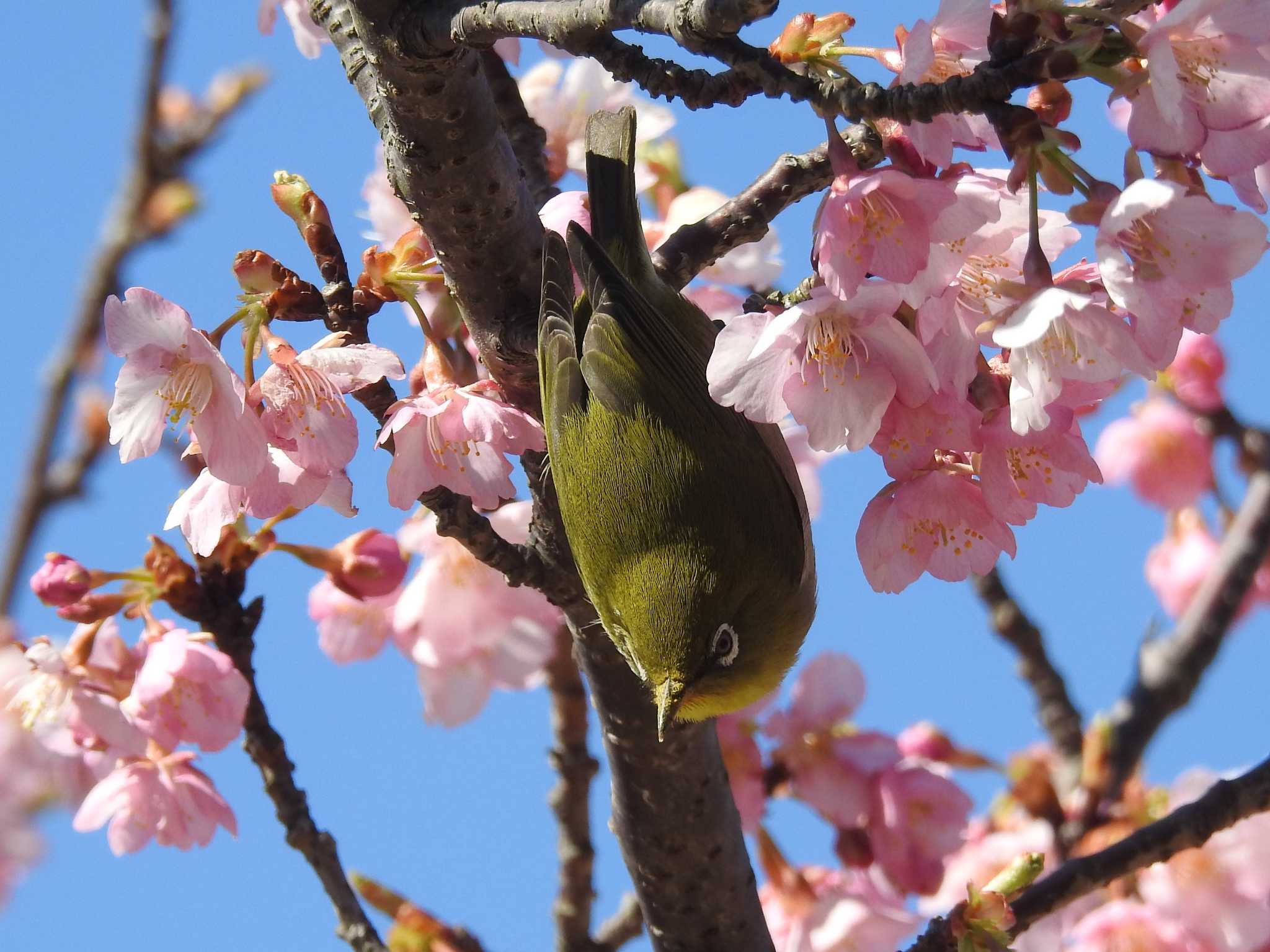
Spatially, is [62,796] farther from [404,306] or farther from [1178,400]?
[1178,400]

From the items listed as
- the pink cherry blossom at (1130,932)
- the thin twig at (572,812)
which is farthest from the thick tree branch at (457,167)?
the pink cherry blossom at (1130,932)

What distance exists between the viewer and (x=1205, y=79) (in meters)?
A: 1.90

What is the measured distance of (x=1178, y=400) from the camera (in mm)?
5254

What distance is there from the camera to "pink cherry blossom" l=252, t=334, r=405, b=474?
2.27m

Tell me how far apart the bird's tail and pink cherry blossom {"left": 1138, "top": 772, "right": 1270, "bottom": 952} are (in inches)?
81.7

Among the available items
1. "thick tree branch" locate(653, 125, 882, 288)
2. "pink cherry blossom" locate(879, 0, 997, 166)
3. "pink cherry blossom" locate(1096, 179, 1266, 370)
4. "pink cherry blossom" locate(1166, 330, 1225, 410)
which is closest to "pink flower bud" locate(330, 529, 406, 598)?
"thick tree branch" locate(653, 125, 882, 288)

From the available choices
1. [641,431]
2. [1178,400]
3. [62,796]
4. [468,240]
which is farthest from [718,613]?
[1178,400]

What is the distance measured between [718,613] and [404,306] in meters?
1.00

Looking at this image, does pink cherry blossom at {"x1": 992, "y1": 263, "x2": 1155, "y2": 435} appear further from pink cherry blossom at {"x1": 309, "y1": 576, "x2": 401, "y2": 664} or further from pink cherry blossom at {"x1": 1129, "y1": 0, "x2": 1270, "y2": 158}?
pink cherry blossom at {"x1": 309, "y1": 576, "x2": 401, "y2": 664}

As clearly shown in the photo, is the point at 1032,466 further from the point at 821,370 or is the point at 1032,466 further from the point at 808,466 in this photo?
the point at 808,466

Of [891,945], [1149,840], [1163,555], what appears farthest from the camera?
[1163,555]

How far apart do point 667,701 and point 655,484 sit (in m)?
0.51

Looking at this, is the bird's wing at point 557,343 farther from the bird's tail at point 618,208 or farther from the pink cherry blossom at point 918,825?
the pink cherry blossom at point 918,825

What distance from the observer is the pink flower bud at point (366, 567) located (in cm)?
320
